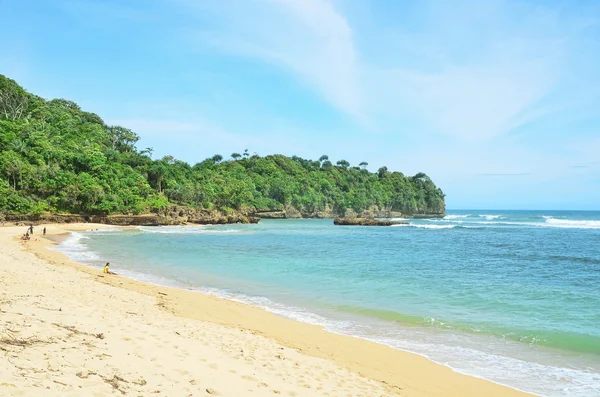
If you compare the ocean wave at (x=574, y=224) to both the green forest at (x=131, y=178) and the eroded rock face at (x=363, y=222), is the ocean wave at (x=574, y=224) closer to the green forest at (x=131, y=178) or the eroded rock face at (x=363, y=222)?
the eroded rock face at (x=363, y=222)

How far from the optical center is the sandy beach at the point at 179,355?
458cm

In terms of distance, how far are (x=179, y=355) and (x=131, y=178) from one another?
6483 centimetres

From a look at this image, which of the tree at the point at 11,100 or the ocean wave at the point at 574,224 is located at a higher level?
the tree at the point at 11,100

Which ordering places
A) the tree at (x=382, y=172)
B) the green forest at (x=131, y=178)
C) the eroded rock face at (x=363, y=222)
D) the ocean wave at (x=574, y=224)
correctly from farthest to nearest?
the tree at (x=382, y=172), the eroded rock face at (x=363, y=222), the ocean wave at (x=574, y=224), the green forest at (x=131, y=178)

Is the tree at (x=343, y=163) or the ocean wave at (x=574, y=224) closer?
the ocean wave at (x=574, y=224)

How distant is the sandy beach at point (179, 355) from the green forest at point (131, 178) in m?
47.9

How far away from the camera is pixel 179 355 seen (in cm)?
604

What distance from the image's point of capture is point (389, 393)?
5.82 metres

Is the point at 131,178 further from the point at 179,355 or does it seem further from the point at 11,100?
the point at 179,355

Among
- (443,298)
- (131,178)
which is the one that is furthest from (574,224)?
(131,178)

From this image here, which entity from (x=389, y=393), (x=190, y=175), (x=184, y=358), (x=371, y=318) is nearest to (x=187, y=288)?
(x=371, y=318)

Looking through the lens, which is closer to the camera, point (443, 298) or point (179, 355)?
point (179, 355)

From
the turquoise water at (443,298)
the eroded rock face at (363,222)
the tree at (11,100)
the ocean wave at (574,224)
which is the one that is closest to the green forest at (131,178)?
the tree at (11,100)

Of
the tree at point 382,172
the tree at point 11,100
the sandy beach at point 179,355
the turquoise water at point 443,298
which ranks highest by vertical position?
the tree at point 11,100
